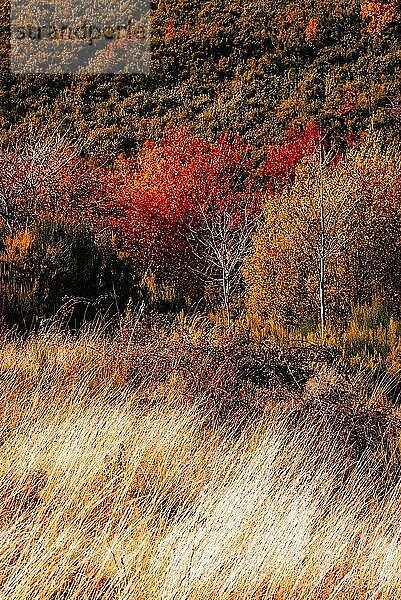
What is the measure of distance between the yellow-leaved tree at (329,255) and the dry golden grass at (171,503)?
581 centimetres

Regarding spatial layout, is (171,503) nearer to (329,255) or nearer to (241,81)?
(329,255)

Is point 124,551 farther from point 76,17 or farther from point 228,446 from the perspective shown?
point 76,17

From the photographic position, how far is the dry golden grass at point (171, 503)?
265 centimetres

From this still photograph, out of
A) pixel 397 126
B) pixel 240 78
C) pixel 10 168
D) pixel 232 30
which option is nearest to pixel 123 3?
pixel 232 30

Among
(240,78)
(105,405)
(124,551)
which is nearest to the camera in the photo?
(124,551)

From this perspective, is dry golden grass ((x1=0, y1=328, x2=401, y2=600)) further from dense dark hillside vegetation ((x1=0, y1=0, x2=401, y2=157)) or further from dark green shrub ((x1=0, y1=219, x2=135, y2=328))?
dense dark hillside vegetation ((x1=0, y1=0, x2=401, y2=157))

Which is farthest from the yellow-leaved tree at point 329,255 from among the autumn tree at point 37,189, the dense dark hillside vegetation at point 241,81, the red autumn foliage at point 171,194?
the dense dark hillside vegetation at point 241,81

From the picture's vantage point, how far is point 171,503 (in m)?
3.52

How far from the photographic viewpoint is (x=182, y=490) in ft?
12.0

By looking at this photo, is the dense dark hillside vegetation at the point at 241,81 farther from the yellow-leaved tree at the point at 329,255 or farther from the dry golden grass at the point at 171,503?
the dry golden grass at the point at 171,503

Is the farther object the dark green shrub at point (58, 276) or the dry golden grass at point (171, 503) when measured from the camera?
the dark green shrub at point (58, 276)

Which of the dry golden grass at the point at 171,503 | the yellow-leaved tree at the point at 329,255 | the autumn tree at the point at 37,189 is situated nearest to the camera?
the dry golden grass at the point at 171,503

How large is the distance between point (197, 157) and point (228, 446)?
1960cm

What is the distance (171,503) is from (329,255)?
775 centimetres
